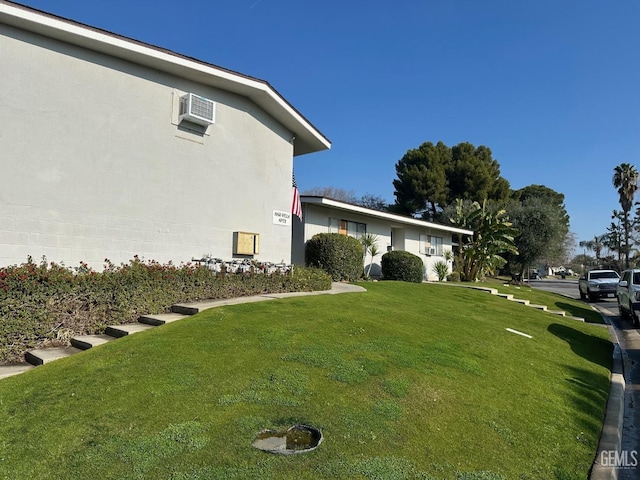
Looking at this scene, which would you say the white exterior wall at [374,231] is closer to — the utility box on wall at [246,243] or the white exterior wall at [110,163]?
the white exterior wall at [110,163]

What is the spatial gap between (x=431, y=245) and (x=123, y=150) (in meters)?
21.8

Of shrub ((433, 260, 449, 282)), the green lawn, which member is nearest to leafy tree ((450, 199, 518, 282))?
shrub ((433, 260, 449, 282))

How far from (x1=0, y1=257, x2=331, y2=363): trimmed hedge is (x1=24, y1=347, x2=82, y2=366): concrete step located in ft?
0.59

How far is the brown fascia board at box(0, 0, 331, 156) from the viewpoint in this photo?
8391mm

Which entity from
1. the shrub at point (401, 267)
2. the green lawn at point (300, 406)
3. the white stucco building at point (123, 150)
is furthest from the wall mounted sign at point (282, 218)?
the shrub at point (401, 267)

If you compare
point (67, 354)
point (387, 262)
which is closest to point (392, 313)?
point (67, 354)

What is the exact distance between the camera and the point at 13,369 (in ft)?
21.6

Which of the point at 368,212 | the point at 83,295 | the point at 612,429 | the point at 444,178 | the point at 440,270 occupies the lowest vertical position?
the point at 612,429

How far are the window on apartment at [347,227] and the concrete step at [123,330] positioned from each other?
1225cm

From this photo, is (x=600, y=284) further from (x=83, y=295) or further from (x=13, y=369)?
(x=13, y=369)

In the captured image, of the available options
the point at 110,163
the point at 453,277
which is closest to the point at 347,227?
the point at 453,277

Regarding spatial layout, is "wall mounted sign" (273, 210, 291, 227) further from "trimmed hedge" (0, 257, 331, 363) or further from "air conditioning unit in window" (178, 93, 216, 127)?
"air conditioning unit in window" (178, 93, 216, 127)

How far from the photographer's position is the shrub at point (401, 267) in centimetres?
2108

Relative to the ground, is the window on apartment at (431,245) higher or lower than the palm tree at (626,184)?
lower
